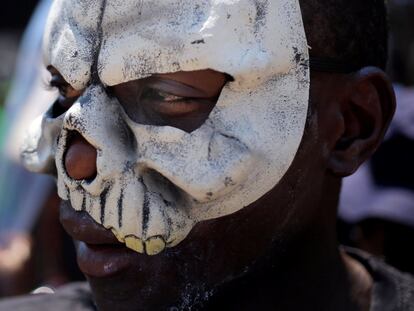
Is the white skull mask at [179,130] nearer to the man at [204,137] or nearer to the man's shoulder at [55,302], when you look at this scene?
the man at [204,137]

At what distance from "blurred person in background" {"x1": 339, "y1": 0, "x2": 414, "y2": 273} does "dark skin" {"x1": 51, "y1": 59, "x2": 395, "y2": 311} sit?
79cm

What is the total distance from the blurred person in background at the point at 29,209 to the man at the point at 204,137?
60.7 inches

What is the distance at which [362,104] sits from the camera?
198 centimetres

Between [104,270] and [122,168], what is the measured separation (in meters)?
0.21

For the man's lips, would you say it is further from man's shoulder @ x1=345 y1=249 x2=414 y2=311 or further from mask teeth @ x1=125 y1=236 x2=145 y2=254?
man's shoulder @ x1=345 y1=249 x2=414 y2=311

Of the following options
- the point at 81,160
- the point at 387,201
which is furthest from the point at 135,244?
the point at 387,201

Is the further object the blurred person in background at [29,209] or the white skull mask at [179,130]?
the blurred person in background at [29,209]

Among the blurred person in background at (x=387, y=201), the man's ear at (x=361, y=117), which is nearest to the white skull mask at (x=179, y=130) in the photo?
the man's ear at (x=361, y=117)

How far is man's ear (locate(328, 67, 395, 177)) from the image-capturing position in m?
1.97

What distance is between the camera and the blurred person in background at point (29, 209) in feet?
11.4

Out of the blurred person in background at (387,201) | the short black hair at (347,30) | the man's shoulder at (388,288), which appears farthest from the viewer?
the blurred person in background at (387,201)

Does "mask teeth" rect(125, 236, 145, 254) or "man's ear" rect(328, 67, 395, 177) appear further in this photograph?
"man's ear" rect(328, 67, 395, 177)

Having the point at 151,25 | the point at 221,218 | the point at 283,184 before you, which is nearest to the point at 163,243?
the point at 221,218

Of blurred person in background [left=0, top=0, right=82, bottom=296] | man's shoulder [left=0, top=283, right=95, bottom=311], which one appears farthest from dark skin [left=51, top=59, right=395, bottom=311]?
blurred person in background [left=0, top=0, right=82, bottom=296]
